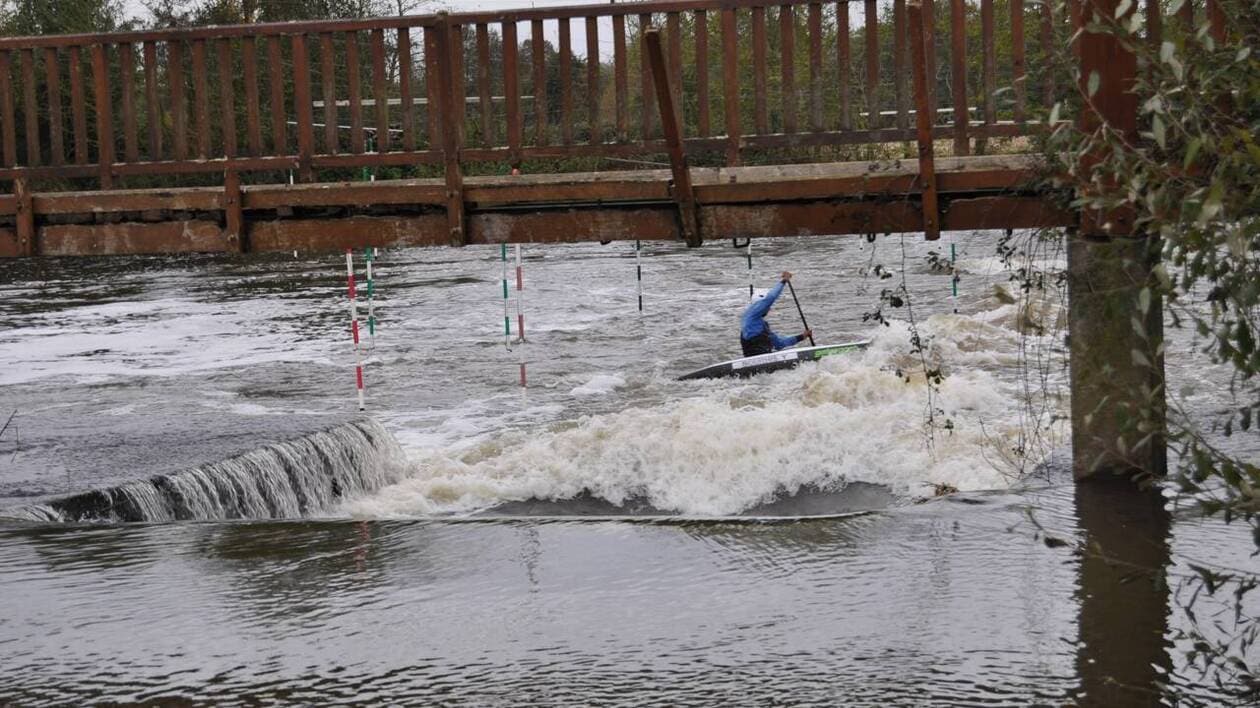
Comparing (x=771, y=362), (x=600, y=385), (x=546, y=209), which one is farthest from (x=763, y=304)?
(x=546, y=209)

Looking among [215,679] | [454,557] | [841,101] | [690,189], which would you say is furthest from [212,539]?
[841,101]

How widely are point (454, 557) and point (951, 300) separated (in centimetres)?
1632

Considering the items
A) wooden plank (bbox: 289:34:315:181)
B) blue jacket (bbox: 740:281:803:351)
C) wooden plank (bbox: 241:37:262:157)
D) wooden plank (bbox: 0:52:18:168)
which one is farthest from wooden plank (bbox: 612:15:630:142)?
blue jacket (bbox: 740:281:803:351)

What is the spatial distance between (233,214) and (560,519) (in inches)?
101

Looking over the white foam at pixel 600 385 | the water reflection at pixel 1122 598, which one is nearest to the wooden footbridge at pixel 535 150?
the water reflection at pixel 1122 598

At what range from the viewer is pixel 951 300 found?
23266 mm

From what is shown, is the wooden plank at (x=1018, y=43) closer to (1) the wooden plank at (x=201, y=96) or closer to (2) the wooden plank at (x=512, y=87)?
(2) the wooden plank at (x=512, y=87)

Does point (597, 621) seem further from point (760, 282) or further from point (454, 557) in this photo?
point (760, 282)

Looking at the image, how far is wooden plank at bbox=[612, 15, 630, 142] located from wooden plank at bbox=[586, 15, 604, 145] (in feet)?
0.32

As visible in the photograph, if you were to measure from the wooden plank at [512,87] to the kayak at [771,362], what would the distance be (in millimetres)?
8644

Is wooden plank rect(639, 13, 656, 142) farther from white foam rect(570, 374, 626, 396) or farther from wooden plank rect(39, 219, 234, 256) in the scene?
white foam rect(570, 374, 626, 396)

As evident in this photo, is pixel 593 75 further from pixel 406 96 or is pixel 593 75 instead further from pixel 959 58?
pixel 959 58

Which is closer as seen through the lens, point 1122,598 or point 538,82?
point 1122,598

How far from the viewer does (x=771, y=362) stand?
16.7 meters
